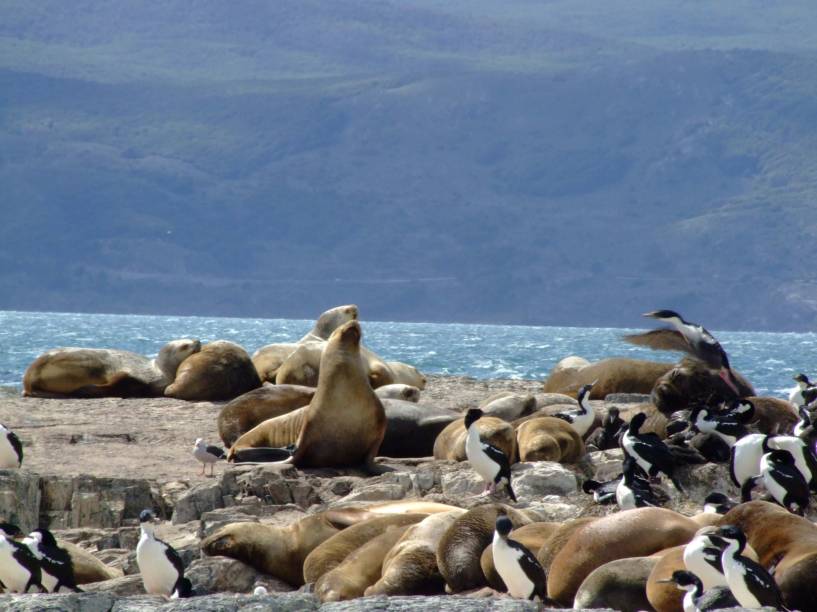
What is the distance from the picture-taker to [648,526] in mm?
7020

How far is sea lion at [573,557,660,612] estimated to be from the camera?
633 centimetres

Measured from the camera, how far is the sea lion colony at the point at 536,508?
21.1 feet

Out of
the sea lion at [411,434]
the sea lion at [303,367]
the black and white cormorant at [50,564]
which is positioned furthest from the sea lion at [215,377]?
the black and white cormorant at [50,564]

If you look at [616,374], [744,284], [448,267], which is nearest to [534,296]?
[448,267]

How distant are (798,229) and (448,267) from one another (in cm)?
4687

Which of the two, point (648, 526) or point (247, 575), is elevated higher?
point (648, 526)

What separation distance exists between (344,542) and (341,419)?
3.75m

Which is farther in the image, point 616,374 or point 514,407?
point 616,374

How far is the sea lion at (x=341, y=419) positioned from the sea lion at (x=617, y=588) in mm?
5189

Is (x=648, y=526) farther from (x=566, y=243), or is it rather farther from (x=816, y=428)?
(x=566, y=243)

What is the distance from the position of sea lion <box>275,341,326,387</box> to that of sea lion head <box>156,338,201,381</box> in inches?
60.2

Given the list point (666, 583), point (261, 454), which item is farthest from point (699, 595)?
point (261, 454)

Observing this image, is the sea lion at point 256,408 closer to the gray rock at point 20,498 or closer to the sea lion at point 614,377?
the gray rock at point 20,498

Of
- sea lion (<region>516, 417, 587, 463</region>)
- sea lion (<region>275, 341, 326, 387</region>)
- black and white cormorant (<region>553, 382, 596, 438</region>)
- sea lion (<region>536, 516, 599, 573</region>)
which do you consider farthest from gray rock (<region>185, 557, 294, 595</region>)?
sea lion (<region>275, 341, 326, 387</region>)
